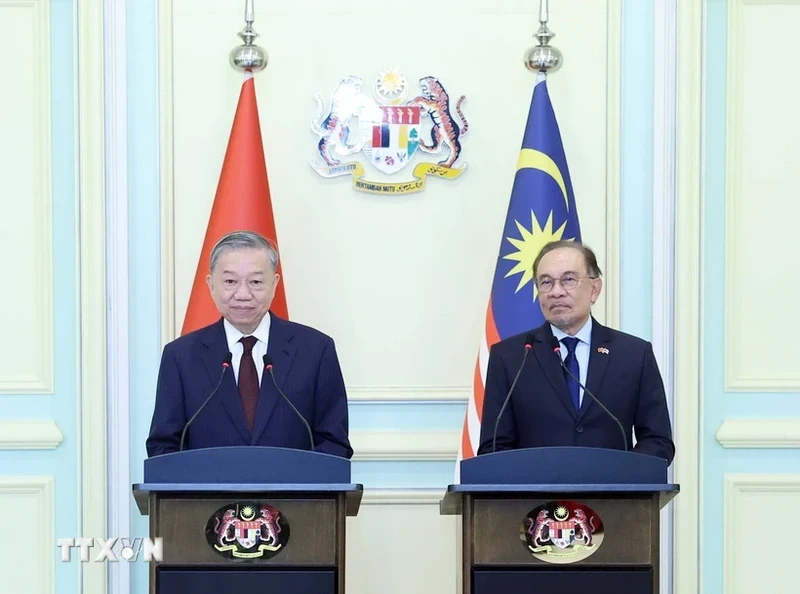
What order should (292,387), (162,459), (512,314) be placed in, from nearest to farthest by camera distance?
1. (162,459)
2. (292,387)
3. (512,314)

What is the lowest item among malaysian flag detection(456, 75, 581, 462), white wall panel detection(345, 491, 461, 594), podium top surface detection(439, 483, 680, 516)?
white wall panel detection(345, 491, 461, 594)

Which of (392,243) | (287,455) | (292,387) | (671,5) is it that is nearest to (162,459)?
(287,455)

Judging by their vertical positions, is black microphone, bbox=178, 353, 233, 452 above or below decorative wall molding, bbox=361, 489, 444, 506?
above

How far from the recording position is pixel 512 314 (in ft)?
12.5

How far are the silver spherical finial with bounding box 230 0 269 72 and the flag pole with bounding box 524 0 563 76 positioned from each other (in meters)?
0.97

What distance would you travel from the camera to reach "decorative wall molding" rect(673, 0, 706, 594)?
414 centimetres

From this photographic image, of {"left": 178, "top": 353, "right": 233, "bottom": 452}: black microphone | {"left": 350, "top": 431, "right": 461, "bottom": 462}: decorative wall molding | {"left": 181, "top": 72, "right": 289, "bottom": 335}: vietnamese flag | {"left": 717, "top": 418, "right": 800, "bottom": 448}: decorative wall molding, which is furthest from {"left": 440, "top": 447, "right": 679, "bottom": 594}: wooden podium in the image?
{"left": 717, "top": 418, "right": 800, "bottom": 448}: decorative wall molding

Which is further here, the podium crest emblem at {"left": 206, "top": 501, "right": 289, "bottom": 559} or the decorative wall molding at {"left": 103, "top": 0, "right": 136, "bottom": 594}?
the decorative wall molding at {"left": 103, "top": 0, "right": 136, "bottom": 594}

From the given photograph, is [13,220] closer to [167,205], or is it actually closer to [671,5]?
[167,205]

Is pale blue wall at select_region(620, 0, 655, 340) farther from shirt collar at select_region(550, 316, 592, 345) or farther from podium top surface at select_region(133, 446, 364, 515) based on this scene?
podium top surface at select_region(133, 446, 364, 515)

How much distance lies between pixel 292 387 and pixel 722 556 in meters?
2.14

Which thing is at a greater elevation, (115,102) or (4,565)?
(115,102)

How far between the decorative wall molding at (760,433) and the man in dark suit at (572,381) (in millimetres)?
1330

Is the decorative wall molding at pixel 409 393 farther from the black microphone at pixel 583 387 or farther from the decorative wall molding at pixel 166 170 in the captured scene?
the black microphone at pixel 583 387
